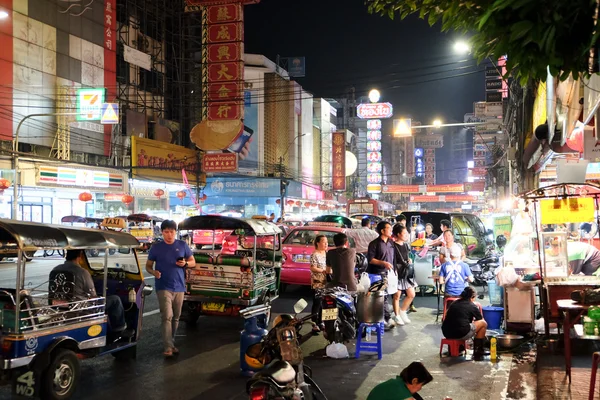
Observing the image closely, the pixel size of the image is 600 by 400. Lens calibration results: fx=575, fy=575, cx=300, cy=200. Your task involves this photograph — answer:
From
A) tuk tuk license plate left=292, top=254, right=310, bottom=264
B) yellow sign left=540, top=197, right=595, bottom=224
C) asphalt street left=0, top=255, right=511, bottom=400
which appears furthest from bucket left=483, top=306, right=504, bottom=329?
tuk tuk license plate left=292, top=254, right=310, bottom=264

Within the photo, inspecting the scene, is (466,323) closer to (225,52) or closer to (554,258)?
(554,258)

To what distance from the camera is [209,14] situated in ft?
98.5

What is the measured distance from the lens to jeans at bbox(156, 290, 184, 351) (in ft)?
26.9

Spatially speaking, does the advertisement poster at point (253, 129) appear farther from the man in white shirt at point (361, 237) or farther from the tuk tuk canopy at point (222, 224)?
the tuk tuk canopy at point (222, 224)

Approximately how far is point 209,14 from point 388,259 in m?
23.2

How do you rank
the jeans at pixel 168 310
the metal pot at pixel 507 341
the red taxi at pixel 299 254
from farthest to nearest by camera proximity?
the red taxi at pixel 299 254, the metal pot at pixel 507 341, the jeans at pixel 168 310

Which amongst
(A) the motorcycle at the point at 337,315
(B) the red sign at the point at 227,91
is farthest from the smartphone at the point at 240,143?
(A) the motorcycle at the point at 337,315

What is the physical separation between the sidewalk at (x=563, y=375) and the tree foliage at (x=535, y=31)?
13.3 ft

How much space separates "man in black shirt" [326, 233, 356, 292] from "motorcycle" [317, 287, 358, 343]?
0.62 metres

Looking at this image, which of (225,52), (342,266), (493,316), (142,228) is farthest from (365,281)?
(142,228)

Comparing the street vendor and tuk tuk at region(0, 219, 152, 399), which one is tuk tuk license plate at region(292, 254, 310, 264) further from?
tuk tuk at region(0, 219, 152, 399)

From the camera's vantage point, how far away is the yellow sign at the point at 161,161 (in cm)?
3425

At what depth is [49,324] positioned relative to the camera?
6.28m

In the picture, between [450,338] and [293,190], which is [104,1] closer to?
[293,190]
